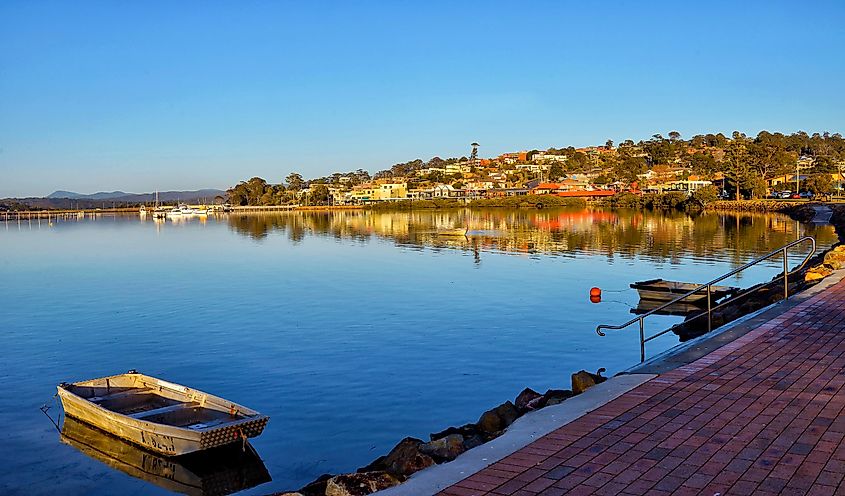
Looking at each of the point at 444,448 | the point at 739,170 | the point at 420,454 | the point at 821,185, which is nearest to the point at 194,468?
the point at 444,448

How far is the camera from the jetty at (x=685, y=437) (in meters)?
5.40

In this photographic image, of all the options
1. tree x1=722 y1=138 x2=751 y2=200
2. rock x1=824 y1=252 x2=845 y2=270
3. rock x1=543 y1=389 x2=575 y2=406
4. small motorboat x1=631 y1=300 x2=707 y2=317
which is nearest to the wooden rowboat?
rock x1=543 y1=389 x2=575 y2=406

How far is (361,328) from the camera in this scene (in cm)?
2305

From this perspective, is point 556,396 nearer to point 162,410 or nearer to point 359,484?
point 359,484

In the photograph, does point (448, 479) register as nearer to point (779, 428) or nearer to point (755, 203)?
point (779, 428)

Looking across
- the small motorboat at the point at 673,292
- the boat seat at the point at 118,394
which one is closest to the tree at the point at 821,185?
the small motorboat at the point at 673,292

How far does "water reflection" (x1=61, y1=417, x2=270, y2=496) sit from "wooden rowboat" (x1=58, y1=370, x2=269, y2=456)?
0.73 ft

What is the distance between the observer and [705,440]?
6242 millimetres

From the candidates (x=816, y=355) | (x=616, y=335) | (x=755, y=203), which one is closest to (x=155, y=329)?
(x=616, y=335)

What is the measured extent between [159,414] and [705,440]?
920 cm

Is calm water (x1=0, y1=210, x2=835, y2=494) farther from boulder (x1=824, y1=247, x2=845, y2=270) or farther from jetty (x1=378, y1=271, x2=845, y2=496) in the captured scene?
jetty (x1=378, y1=271, x2=845, y2=496)

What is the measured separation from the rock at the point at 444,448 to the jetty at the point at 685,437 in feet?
3.55

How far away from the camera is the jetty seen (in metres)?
5.40

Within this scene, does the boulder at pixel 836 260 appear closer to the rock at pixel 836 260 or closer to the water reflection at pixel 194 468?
the rock at pixel 836 260
